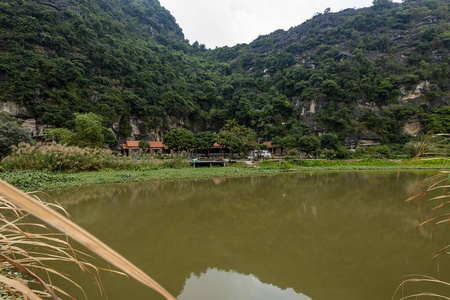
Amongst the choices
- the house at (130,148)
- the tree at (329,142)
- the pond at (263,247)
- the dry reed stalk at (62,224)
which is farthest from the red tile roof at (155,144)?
the dry reed stalk at (62,224)

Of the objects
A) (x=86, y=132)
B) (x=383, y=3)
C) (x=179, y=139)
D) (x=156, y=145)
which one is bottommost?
(x=156, y=145)

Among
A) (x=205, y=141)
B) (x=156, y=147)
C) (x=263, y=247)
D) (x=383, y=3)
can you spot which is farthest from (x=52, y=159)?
(x=383, y=3)

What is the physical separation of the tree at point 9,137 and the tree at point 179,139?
Result: 15.1 m

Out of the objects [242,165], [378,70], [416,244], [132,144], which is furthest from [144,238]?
[378,70]

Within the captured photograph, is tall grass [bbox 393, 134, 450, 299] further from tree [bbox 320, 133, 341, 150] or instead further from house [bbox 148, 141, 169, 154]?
house [bbox 148, 141, 169, 154]

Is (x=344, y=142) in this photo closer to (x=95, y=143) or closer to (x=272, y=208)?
(x=272, y=208)

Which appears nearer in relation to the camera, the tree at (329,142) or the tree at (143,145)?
the tree at (329,142)

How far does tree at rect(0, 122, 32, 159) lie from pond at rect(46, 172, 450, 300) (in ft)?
29.1

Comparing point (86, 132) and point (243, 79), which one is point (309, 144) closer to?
point (86, 132)

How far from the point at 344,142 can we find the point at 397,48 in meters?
21.7

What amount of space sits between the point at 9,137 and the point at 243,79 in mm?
39042

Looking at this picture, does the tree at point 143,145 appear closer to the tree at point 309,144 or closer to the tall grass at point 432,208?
the tree at point 309,144

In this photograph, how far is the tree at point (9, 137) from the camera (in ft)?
36.2

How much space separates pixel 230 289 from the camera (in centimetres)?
252
